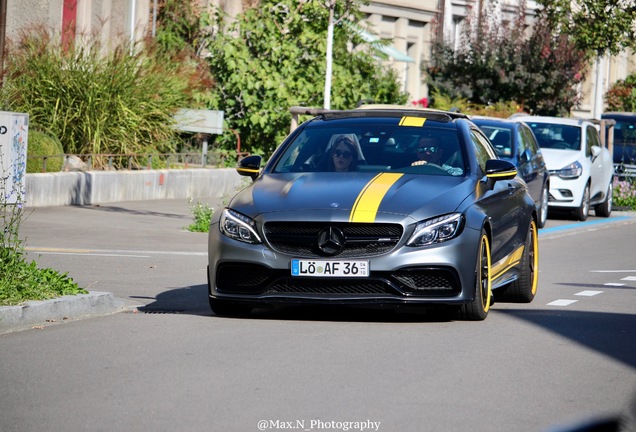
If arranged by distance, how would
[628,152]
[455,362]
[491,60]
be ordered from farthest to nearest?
[491,60]
[628,152]
[455,362]

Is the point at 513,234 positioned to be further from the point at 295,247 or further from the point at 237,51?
the point at 237,51

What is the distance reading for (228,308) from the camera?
10.3 metres

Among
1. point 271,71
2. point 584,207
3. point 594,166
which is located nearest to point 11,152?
point 584,207

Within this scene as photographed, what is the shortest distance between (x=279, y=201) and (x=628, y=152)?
29.1 metres

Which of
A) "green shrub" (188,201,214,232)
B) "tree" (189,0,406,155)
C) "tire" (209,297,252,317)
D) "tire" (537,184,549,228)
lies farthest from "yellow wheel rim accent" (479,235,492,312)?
"tree" (189,0,406,155)

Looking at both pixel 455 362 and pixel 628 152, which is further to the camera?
pixel 628 152

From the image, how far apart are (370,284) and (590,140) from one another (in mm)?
17362

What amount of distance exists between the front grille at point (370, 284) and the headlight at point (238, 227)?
191 mm

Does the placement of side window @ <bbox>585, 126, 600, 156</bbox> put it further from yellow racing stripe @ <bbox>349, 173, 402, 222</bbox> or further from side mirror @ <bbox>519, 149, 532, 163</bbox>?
yellow racing stripe @ <bbox>349, 173, 402, 222</bbox>

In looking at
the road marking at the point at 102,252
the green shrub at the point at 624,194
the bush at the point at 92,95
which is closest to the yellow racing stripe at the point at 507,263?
the road marking at the point at 102,252

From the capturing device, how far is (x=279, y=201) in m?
10.0

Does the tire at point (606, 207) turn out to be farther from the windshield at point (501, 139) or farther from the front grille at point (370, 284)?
the front grille at point (370, 284)

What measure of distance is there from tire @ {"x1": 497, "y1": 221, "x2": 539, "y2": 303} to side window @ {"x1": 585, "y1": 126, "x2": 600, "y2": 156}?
13.6 m

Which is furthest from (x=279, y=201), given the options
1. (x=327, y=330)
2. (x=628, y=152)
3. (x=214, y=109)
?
(x=628, y=152)
